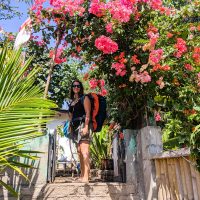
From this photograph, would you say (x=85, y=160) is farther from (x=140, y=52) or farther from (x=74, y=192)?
(x=140, y=52)

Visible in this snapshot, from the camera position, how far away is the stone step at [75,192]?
3625mm

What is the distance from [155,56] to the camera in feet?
11.7

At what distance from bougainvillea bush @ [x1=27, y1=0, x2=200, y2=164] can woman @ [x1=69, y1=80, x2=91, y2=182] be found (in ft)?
1.71

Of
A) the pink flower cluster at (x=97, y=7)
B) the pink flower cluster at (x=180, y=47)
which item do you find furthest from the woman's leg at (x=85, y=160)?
the pink flower cluster at (x=97, y=7)

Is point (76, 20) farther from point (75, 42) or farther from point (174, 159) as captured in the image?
point (174, 159)

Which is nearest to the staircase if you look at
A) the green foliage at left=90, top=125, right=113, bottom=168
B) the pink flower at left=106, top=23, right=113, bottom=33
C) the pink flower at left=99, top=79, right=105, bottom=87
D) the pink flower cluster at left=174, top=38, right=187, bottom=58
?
the pink flower at left=99, top=79, right=105, bottom=87

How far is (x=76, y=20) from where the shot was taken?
4336mm

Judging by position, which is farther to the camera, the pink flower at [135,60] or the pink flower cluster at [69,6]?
the pink flower cluster at [69,6]

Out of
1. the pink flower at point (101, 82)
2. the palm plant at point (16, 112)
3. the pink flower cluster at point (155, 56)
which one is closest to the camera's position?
the palm plant at point (16, 112)

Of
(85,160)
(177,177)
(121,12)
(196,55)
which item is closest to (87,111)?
(85,160)

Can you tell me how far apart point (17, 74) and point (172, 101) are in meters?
2.28

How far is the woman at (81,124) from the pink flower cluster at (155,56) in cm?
114

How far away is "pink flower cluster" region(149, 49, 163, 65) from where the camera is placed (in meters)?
3.55

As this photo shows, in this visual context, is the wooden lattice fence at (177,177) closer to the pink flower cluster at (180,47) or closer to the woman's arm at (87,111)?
the woman's arm at (87,111)
